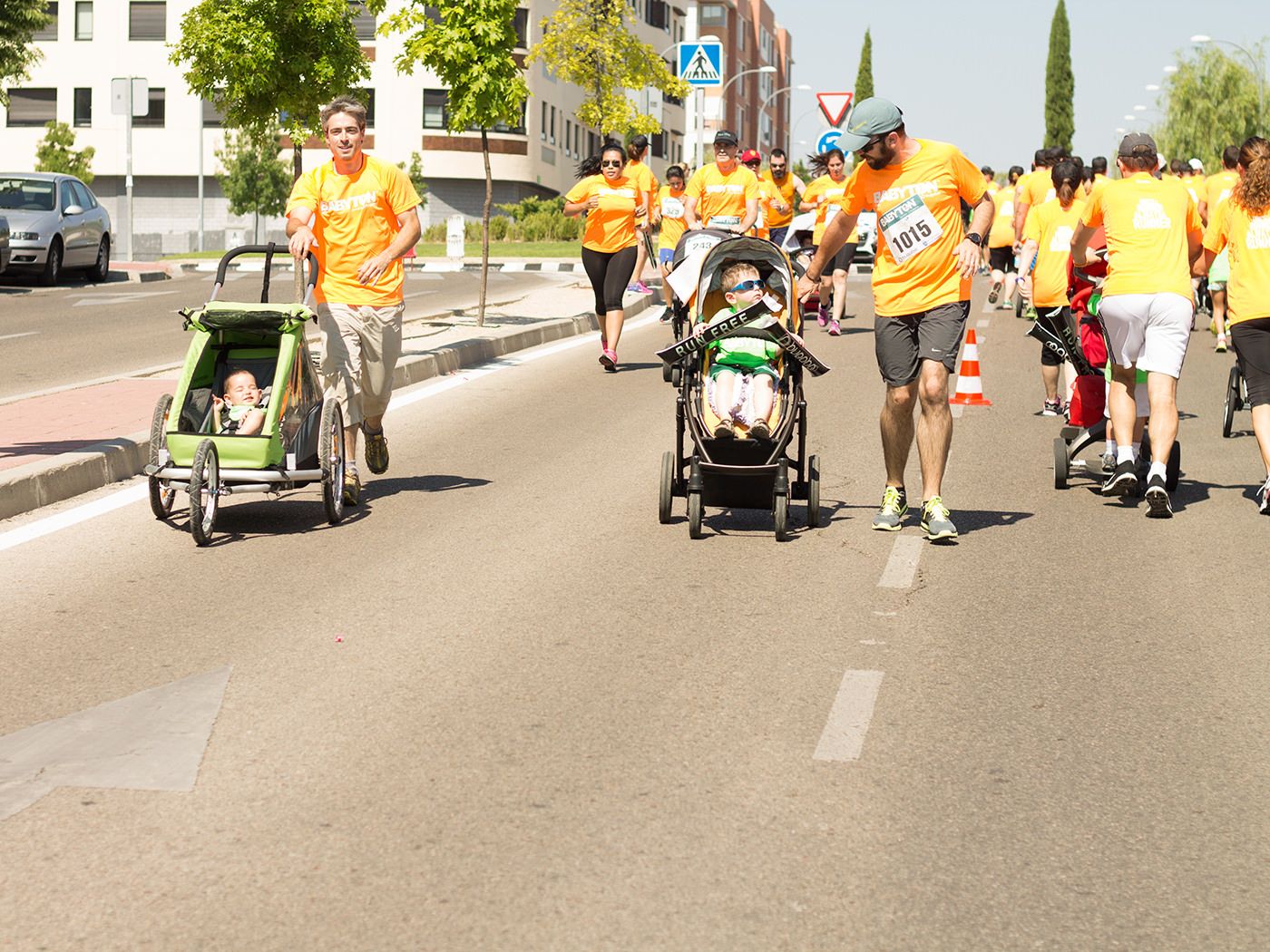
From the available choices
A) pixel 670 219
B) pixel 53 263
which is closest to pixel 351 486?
pixel 670 219

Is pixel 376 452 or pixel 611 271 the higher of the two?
pixel 611 271

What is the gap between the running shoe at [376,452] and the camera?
434 inches

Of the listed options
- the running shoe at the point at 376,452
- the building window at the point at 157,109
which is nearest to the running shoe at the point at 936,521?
the running shoe at the point at 376,452

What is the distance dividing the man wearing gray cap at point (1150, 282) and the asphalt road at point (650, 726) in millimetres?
552

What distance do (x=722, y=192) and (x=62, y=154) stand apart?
57.2 m

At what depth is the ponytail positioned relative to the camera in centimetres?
1052

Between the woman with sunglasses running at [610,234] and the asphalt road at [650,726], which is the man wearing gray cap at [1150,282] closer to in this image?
the asphalt road at [650,726]

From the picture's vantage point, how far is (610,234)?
1812 cm

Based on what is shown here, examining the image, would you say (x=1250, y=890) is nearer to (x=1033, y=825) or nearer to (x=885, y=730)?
(x=1033, y=825)

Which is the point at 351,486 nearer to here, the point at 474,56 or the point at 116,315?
the point at 474,56

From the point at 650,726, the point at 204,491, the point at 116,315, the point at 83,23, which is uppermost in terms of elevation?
the point at 83,23

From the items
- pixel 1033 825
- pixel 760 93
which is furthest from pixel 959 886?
pixel 760 93

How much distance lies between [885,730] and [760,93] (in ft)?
447

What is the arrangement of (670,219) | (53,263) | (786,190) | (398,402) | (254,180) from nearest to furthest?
(398,402) → (670,219) → (786,190) → (53,263) → (254,180)
